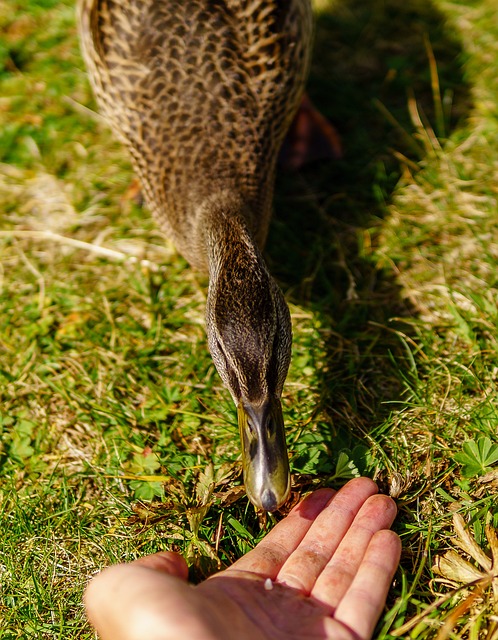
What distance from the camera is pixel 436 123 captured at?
4.96m

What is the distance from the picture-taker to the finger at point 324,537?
2791 millimetres

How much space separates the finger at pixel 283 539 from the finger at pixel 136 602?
420 millimetres

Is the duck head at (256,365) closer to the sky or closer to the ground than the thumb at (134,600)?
closer to the sky

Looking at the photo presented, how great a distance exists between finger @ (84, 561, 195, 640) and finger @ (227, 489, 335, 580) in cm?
42

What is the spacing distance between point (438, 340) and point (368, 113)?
2057mm

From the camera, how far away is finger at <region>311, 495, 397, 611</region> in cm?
271

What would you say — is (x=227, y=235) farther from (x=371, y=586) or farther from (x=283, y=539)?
(x=371, y=586)

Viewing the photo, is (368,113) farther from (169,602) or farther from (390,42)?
(169,602)

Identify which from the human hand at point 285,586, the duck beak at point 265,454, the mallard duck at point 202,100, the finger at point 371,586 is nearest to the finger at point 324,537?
the human hand at point 285,586

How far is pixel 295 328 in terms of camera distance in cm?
397

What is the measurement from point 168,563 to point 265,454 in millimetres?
561

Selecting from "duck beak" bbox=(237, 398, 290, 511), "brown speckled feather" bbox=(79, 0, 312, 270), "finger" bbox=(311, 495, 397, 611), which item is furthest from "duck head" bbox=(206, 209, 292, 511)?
"brown speckled feather" bbox=(79, 0, 312, 270)

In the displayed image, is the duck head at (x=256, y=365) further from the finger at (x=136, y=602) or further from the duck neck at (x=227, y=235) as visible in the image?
the finger at (x=136, y=602)

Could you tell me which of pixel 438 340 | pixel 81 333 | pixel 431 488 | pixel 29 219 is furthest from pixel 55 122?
pixel 431 488
